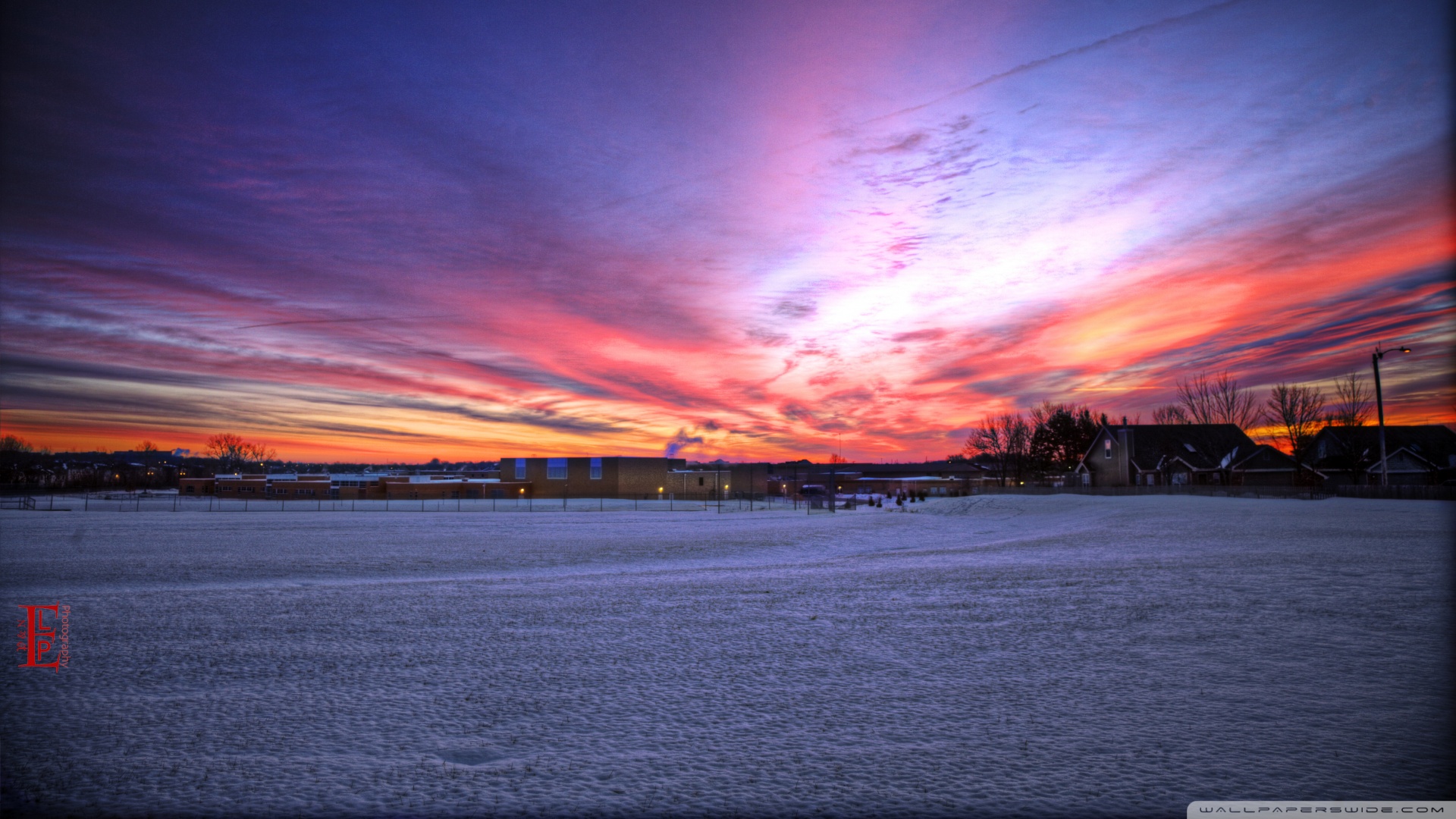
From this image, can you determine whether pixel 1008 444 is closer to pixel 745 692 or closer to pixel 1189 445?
pixel 1189 445

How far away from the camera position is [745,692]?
7.21m

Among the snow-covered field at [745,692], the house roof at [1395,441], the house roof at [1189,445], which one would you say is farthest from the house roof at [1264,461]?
the snow-covered field at [745,692]

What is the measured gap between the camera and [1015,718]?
20.6 feet

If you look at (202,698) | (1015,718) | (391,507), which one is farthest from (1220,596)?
(391,507)

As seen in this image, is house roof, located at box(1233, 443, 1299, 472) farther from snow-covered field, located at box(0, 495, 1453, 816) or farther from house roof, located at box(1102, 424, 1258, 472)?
snow-covered field, located at box(0, 495, 1453, 816)

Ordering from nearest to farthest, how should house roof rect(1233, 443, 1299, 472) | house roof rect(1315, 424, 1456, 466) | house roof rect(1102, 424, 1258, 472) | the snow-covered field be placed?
the snow-covered field → house roof rect(1315, 424, 1456, 466) → house roof rect(1233, 443, 1299, 472) → house roof rect(1102, 424, 1258, 472)

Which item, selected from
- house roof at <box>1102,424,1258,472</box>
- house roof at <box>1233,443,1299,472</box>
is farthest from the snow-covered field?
house roof at <box>1233,443,1299,472</box>

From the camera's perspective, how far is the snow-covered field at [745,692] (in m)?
4.92

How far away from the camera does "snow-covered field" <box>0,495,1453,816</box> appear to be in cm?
492

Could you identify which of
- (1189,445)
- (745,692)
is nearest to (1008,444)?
(1189,445)

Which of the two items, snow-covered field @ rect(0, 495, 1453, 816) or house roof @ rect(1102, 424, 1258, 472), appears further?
house roof @ rect(1102, 424, 1258, 472)

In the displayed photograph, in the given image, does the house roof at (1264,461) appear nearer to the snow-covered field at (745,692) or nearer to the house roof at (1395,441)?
the house roof at (1395,441)

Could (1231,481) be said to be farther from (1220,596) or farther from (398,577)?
(398,577)

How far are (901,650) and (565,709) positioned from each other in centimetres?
432
